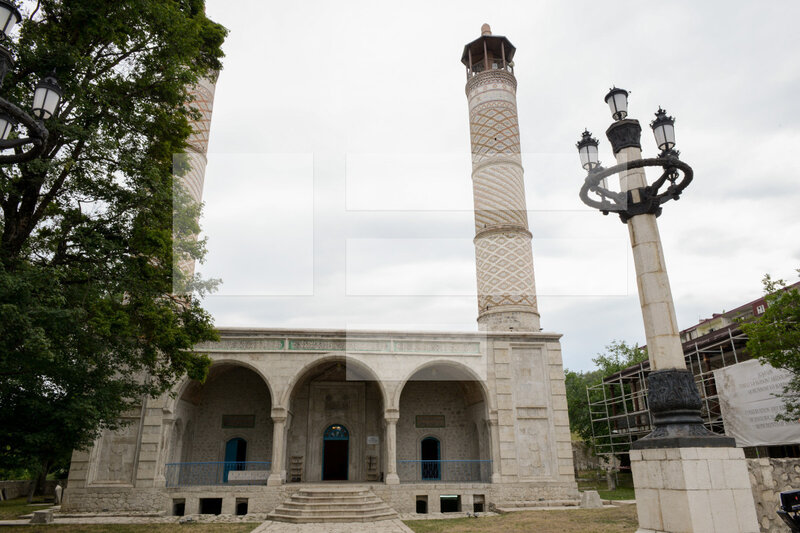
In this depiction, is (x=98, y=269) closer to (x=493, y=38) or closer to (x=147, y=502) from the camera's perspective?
(x=147, y=502)

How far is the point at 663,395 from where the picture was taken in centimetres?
505

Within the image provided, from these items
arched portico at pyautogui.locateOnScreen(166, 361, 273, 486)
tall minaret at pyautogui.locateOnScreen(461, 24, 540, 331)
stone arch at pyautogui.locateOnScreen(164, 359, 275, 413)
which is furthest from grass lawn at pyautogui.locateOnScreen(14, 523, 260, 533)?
tall minaret at pyautogui.locateOnScreen(461, 24, 540, 331)

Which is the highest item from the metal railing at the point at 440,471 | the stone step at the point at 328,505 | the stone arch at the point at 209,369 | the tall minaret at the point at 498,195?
the tall minaret at the point at 498,195

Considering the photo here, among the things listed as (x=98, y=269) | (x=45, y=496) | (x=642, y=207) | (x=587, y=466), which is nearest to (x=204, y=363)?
(x=98, y=269)

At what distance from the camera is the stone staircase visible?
10961 millimetres

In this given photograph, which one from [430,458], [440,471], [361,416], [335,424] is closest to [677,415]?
[440,471]

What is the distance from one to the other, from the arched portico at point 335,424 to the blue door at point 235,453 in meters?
1.50

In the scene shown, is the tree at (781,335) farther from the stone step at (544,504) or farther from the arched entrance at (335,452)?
the arched entrance at (335,452)

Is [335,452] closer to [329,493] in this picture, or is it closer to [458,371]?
[329,493]

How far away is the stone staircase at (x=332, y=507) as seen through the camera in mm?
10961

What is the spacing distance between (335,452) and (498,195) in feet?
34.7

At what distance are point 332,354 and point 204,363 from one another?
502 cm

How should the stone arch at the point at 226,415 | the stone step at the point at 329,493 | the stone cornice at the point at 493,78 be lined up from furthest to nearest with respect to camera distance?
the stone cornice at the point at 493,78 → the stone arch at the point at 226,415 → the stone step at the point at 329,493

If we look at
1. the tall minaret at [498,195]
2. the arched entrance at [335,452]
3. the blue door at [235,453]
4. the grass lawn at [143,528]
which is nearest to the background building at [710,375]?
the tall minaret at [498,195]
